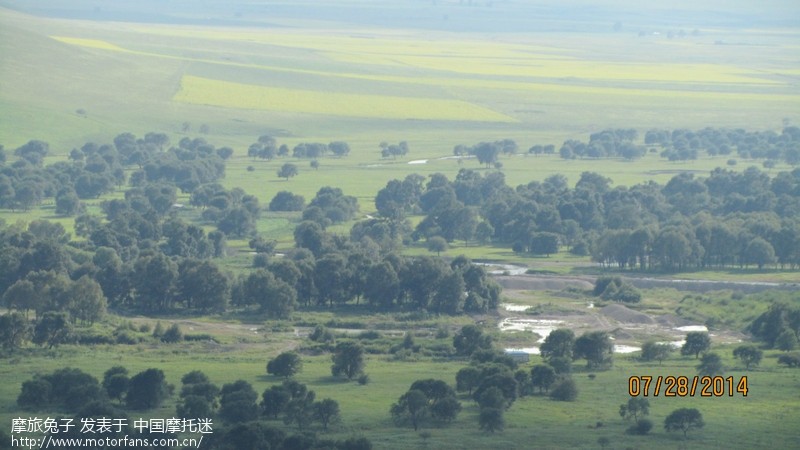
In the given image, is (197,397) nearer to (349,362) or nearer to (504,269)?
(349,362)

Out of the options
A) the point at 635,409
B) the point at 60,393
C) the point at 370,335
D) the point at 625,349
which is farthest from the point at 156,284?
the point at 635,409

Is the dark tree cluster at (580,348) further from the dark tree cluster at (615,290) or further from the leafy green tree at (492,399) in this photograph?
the dark tree cluster at (615,290)

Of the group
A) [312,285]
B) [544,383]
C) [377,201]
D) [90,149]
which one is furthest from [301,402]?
[90,149]

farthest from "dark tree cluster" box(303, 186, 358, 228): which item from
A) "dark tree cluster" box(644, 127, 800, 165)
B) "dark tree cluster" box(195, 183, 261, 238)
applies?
"dark tree cluster" box(644, 127, 800, 165)

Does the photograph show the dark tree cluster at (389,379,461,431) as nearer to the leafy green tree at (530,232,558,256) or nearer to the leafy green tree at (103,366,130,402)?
the leafy green tree at (103,366,130,402)

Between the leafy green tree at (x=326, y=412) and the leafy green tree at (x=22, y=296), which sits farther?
the leafy green tree at (x=22, y=296)

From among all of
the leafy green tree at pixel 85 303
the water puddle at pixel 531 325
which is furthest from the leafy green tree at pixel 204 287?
the water puddle at pixel 531 325
